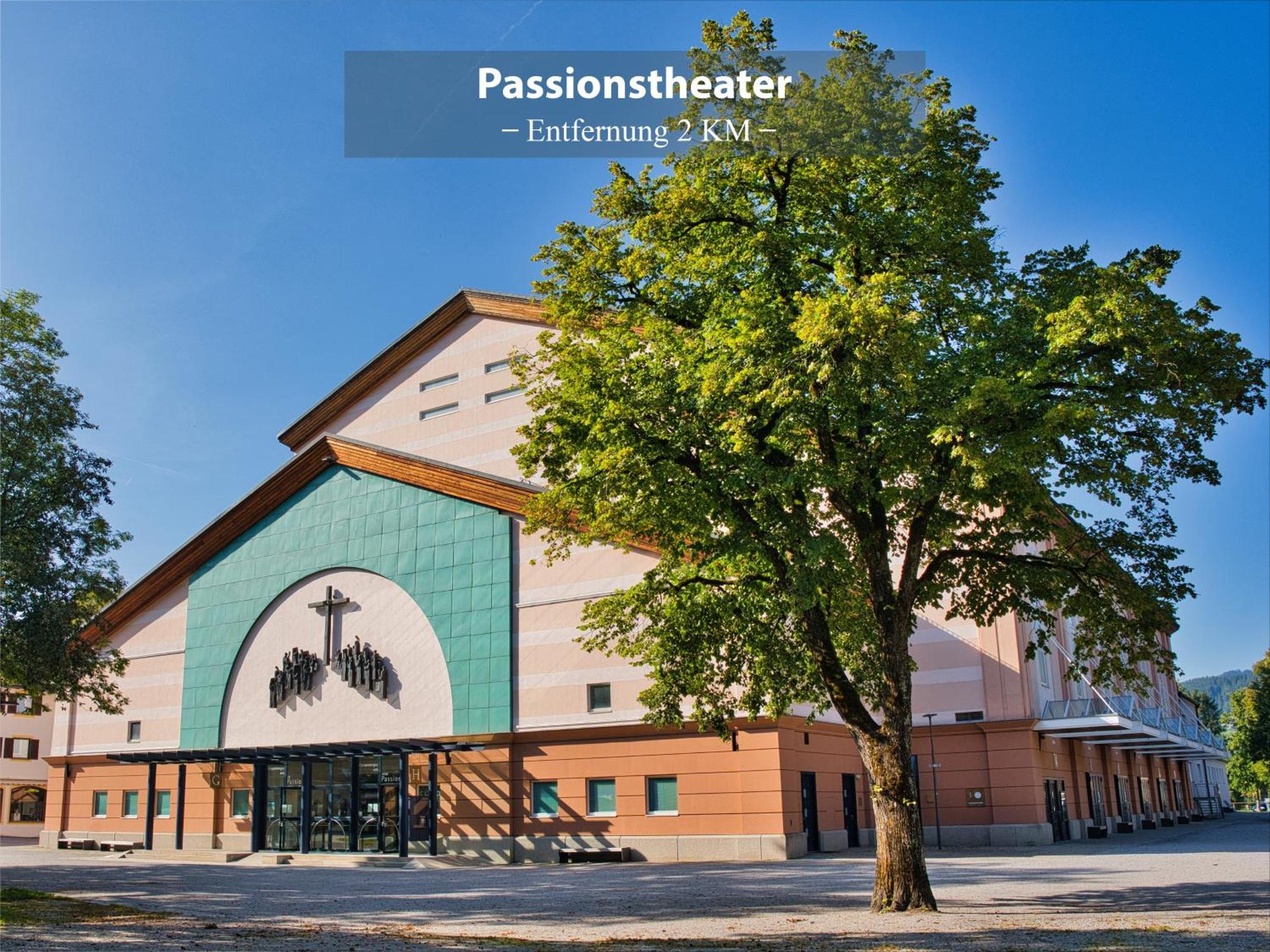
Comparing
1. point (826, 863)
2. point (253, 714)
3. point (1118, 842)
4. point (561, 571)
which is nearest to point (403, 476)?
point (561, 571)

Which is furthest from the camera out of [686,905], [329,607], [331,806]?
[329,607]

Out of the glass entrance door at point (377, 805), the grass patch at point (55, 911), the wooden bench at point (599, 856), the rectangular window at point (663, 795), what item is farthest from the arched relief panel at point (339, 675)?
the grass patch at point (55, 911)

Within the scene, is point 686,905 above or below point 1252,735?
below

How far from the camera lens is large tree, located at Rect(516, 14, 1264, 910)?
621 inches

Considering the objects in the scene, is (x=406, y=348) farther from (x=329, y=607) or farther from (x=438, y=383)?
(x=329, y=607)

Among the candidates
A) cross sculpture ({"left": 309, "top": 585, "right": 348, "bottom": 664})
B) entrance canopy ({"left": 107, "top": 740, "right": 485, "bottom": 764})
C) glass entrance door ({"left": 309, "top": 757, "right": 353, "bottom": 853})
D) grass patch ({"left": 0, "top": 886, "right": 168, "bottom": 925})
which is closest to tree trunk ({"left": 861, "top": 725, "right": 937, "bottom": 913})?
grass patch ({"left": 0, "top": 886, "right": 168, "bottom": 925})

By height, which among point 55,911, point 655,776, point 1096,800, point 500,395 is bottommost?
point 1096,800

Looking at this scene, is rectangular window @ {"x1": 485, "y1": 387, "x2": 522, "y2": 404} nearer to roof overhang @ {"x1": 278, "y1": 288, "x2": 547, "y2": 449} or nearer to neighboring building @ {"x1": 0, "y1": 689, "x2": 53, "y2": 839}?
roof overhang @ {"x1": 278, "y1": 288, "x2": 547, "y2": 449}

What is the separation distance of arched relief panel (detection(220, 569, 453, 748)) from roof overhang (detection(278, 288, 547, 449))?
12.9 m

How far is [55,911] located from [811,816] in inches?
800

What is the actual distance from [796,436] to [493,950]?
8427 mm

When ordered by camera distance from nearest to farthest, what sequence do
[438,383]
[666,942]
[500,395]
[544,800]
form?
1. [666,942]
2. [544,800]
3. [500,395]
4. [438,383]

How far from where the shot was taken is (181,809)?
124 feet

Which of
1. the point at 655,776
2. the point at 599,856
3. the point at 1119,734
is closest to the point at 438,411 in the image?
the point at 655,776
